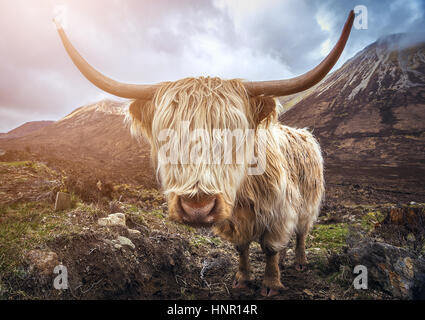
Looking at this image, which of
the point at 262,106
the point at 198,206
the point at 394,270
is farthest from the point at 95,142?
the point at 394,270

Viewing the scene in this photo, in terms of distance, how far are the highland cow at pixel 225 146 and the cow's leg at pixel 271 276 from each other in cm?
1

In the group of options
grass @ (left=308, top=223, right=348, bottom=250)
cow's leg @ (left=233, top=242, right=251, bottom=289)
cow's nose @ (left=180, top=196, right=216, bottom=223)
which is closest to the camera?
cow's nose @ (left=180, top=196, right=216, bottom=223)

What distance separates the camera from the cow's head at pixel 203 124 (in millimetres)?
1584

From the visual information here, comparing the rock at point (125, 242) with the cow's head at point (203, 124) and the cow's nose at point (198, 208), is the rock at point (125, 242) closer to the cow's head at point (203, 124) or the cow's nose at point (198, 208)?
the cow's head at point (203, 124)

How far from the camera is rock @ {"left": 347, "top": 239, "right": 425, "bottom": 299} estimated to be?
222 centimetres

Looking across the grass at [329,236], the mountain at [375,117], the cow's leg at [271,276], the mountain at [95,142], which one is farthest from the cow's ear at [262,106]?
the mountain at [95,142]

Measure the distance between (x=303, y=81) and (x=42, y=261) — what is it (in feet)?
8.26

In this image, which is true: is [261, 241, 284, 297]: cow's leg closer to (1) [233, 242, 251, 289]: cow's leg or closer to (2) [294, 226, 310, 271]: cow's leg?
(1) [233, 242, 251, 289]: cow's leg

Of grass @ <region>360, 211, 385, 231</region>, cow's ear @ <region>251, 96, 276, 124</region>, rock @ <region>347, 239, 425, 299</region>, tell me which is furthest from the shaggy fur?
grass @ <region>360, 211, 385, 231</region>

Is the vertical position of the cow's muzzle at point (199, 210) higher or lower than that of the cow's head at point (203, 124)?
lower

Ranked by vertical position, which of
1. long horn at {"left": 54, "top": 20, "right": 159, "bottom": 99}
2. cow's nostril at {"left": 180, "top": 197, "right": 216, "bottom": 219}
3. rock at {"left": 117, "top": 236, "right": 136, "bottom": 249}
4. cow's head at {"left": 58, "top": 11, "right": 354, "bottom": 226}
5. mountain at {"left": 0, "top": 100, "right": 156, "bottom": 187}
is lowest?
rock at {"left": 117, "top": 236, "right": 136, "bottom": 249}

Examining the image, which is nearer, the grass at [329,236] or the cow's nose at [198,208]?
the cow's nose at [198,208]

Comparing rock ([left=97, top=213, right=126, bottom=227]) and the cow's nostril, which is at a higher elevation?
the cow's nostril
